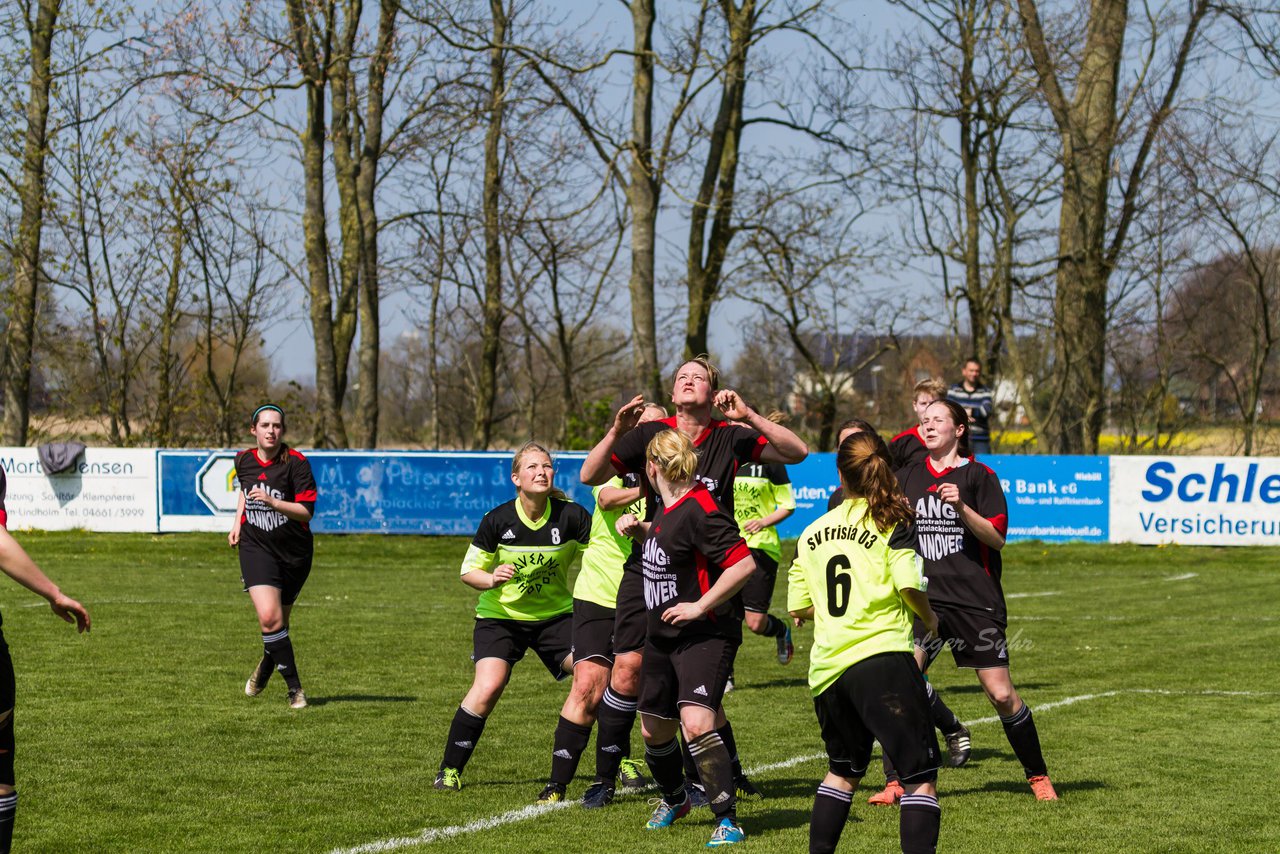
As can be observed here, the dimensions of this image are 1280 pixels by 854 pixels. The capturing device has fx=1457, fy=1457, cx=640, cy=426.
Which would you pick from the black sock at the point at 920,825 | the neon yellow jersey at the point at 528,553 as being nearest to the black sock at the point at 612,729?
the neon yellow jersey at the point at 528,553

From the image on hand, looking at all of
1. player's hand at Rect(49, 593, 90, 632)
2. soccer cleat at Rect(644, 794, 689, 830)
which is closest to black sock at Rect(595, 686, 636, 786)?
soccer cleat at Rect(644, 794, 689, 830)

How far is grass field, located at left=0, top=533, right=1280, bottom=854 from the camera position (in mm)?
6246

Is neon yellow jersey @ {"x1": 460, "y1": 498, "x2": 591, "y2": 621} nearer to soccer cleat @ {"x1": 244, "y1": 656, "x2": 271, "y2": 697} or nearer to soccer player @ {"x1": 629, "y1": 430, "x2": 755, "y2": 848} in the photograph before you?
soccer player @ {"x1": 629, "y1": 430, "x2": 755, "y2": 848}

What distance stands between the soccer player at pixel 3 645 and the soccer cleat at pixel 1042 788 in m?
4.37

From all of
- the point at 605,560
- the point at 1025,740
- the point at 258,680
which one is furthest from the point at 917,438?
the point at 258,680

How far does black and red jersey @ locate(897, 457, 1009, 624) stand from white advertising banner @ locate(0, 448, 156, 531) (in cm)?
1842

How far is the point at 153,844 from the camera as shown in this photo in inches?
235

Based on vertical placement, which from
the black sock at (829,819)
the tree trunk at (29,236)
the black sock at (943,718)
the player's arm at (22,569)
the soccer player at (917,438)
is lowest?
the black sock at (943,718)

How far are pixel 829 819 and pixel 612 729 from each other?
1846 mm

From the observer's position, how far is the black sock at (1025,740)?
22.7 ft

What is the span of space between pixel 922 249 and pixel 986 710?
1752 cm

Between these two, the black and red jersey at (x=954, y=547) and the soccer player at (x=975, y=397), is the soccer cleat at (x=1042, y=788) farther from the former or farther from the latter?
the soccer player at (x=975, y=397)

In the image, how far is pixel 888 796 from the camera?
6.92 meters

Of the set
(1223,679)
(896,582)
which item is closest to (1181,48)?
(1223,679)
